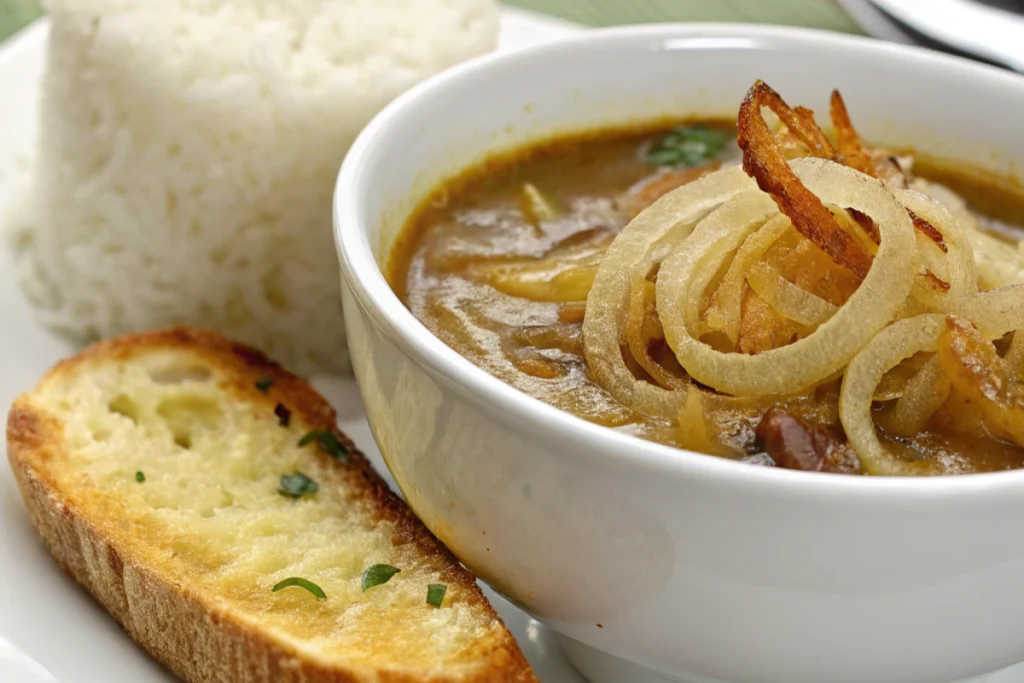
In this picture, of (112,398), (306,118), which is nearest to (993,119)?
(306,118)

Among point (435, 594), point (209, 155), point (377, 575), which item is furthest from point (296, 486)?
point (209, 155)

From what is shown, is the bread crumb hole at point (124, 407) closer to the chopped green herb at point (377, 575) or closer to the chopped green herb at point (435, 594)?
the chopped green herb at point (377, 575)

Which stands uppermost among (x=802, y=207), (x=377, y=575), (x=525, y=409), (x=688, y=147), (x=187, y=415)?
(x=802, y=207)

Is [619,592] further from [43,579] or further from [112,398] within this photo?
[112,398]

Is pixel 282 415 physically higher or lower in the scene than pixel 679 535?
lower

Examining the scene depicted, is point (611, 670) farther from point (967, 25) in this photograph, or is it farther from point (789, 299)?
point (967, 25)

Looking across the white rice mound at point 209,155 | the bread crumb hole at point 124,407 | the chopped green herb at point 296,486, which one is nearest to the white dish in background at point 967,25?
the white rice mound at point 209,155
